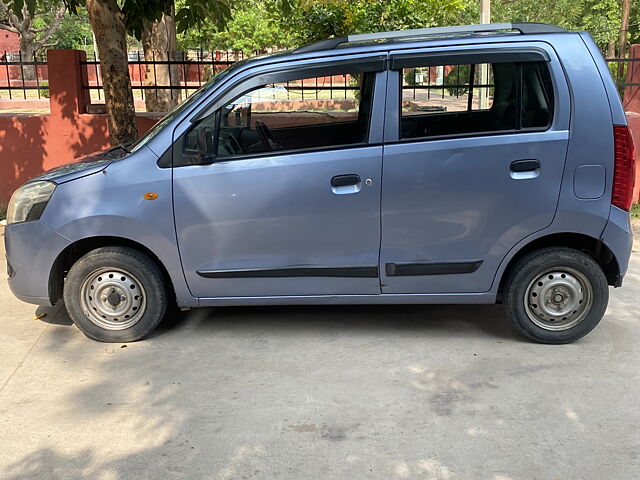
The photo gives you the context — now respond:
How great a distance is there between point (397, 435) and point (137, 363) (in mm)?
1850

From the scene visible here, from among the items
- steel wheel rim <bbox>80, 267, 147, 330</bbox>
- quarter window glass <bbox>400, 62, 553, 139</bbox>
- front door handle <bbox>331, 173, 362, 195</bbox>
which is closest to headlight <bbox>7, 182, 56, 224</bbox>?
steel wheel rim <bbox>80, 267, 147, 330</bbox>

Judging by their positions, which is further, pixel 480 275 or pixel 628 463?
pixel 480 275

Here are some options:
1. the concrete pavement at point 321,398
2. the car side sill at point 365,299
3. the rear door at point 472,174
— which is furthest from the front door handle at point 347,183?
the concrete pavement at point 321,398

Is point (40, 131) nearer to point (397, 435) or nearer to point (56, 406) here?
point (56, 406)

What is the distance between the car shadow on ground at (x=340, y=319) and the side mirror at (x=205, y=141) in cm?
133

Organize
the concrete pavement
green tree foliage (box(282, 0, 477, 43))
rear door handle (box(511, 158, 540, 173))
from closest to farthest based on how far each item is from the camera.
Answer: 1. the concrete pavement
2. rear door handle (box(511, 158, 540, 173))
3. green tree foliage (box(282, 0, 477, 43))

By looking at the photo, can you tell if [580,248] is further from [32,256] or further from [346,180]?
[32,256]

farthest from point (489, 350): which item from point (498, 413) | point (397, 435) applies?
point (397, 435)

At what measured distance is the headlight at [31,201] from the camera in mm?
4570

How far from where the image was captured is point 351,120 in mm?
4918

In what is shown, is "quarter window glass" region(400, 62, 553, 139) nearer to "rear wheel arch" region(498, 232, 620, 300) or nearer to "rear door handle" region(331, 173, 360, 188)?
"rear door handle" region(331, 173, 360, 188)

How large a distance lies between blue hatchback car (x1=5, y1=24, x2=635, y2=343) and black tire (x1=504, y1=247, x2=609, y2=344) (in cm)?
1

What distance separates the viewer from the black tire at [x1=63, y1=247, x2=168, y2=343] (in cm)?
460

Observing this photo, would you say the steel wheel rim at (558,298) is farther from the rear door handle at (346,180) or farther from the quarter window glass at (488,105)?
the rear door handle at (346,180)
